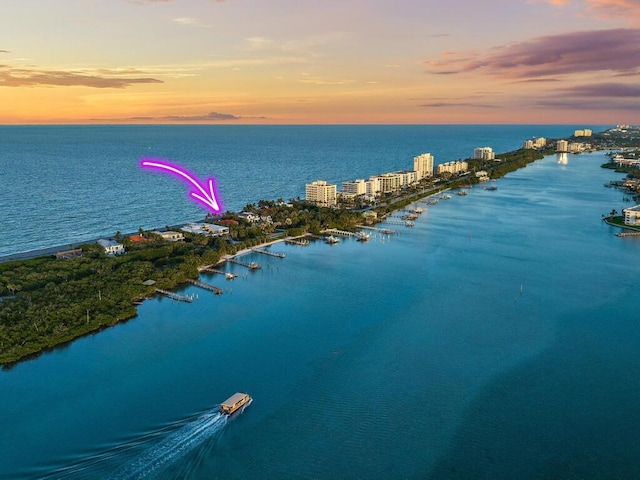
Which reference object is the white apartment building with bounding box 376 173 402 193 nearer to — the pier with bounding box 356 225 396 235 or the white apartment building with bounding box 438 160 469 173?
the white apartment building with bounding box 438 160 469 173

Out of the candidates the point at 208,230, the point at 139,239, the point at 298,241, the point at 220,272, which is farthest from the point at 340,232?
the point at 139,239

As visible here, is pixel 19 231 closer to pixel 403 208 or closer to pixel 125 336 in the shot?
pixel 125 336

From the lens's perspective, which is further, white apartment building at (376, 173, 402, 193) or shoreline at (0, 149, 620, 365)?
white apartment building at (376, 173, 402, 193)

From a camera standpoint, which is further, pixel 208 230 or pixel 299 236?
pixel 299 236

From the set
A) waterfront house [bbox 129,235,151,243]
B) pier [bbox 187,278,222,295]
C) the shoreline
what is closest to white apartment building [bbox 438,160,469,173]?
the shoreline

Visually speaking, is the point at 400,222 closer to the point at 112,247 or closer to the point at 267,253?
the point at 267,253
